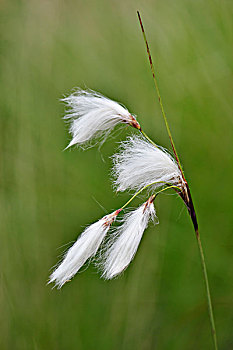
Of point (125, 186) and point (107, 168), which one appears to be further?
point (107, 168)

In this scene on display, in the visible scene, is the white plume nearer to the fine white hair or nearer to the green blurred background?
the fine white hair

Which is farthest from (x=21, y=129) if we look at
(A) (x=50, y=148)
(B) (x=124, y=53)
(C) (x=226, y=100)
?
(C) (x=226, y=100)

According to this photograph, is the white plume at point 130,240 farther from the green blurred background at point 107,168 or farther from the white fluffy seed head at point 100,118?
the green blurred background at point 107,168

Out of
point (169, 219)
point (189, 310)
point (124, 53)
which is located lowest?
point (189, 310)

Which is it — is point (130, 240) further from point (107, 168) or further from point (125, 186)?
point (107, 168)

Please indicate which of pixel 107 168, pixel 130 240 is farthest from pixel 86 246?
pixel 107 168

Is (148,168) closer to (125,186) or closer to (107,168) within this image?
(125,186)


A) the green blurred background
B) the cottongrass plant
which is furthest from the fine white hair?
the green blurred background

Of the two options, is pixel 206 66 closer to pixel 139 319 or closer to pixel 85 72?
pixel 85 72
